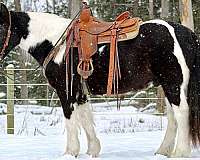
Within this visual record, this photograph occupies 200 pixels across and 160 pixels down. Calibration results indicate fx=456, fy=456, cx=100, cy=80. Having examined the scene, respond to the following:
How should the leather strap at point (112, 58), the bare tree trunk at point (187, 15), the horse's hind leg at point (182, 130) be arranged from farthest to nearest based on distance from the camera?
the bare tree trunk at point (187, 15)
the leather strap at point (112, 58)
the horse's hind leg at point (182, 130)

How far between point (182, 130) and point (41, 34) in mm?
2195

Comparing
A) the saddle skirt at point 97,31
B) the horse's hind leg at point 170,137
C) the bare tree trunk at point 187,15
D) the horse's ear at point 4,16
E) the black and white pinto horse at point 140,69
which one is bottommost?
the horse's hind leg at point 170,137

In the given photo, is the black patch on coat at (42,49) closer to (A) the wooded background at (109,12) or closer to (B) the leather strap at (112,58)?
(B) the leather strap at (112,58)

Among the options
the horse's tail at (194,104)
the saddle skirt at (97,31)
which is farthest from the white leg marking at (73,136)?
the horse's tail at (194,104)

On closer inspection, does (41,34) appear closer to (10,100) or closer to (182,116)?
(182,116)

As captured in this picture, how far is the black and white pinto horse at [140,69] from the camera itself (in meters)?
5.32

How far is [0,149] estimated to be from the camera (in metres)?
6.32

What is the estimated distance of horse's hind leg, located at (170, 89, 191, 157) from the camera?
5254 millimetres

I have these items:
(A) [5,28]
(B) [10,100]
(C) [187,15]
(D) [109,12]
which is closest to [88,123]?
(A) [5,28]

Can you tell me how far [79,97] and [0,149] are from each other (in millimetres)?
1446

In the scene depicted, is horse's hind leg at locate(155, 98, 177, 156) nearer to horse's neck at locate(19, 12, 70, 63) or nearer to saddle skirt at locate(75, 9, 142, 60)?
saddle skirt at locate(75, 9, 142, 60)

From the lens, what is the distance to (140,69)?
18.2 ft

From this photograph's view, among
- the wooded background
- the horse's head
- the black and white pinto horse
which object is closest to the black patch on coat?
the black and white pinto horse

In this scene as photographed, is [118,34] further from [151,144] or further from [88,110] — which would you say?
[151,144]
